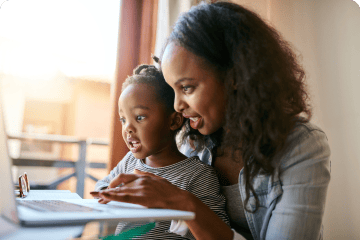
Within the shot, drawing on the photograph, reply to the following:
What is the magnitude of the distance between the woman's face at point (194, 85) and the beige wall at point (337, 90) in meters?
0.90

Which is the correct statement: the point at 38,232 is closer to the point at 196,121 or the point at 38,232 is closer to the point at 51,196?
the point at 51,196

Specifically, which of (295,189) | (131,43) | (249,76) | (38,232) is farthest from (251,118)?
(131,43)

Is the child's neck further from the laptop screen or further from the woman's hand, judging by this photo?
the laptop screen

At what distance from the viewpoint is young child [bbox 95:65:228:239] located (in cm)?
90

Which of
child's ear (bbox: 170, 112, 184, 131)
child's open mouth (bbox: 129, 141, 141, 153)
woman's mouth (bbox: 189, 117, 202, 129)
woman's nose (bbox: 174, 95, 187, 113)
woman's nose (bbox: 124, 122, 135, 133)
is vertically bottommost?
child's open mouth (bbox: 129, 141, 141, 153)

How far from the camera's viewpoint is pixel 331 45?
1672mm

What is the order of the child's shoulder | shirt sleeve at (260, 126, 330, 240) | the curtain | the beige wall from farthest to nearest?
the curtain
the beige wall
the child's shoulder
shirt sleeve at (260, 126, 330, 240)

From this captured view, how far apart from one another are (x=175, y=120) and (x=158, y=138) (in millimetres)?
102

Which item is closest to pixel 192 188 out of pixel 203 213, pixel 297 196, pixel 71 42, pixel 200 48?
pixel 203 213

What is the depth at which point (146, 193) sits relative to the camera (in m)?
0.65

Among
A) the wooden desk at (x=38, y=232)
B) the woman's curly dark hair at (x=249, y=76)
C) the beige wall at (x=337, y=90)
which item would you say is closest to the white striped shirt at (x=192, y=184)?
the woman's curly dark hair at (x=249, y=76)

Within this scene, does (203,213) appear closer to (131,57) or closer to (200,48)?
(200,48)

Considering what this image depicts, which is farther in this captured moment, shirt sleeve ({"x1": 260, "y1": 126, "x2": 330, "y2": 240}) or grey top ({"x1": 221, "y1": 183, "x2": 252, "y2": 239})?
grey top ({"x1": 221, "y1": 183, "x2": 252, "y2": 239})

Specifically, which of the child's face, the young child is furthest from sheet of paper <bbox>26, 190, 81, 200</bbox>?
the child's face
